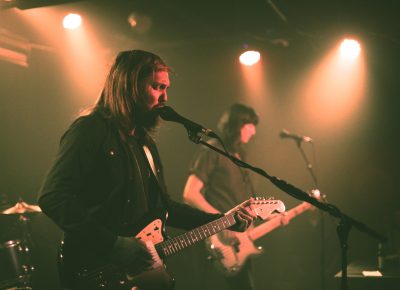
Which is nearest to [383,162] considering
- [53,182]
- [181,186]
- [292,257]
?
[292,257]

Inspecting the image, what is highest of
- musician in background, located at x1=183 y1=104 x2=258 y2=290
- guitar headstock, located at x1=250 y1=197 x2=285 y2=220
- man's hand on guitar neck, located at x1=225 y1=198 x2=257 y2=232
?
musician in background, located at x1=183 y1=104 x2=258 y2=290

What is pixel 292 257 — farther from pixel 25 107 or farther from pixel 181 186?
pixel 25 107

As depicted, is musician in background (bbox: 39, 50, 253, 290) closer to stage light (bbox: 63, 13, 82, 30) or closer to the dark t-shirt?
the dark t-shirt

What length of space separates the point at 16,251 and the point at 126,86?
2.99 metres

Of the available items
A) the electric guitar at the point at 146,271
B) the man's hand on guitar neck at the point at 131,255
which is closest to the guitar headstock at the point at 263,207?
the electric guitar at the point at 146,271

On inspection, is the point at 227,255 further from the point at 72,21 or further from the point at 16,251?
the point at 72,21

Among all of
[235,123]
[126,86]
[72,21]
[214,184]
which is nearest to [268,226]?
[214,184]

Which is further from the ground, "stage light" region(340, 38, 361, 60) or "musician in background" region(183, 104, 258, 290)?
"stage light" region(340, 38, 361, 60)

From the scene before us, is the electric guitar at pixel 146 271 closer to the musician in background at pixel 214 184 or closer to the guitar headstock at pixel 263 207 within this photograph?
the guitar headstock at pixel 263 207

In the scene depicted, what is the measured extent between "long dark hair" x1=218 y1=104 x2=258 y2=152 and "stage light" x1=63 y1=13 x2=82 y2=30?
2360mm

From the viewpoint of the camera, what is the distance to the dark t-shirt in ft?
17.1

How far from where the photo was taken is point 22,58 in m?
6.18

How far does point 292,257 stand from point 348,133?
6.96 ft

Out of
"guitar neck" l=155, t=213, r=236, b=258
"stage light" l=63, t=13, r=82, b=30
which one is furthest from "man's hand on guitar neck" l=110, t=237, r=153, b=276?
"stage light" l=63, t=13, r=82, b=30
